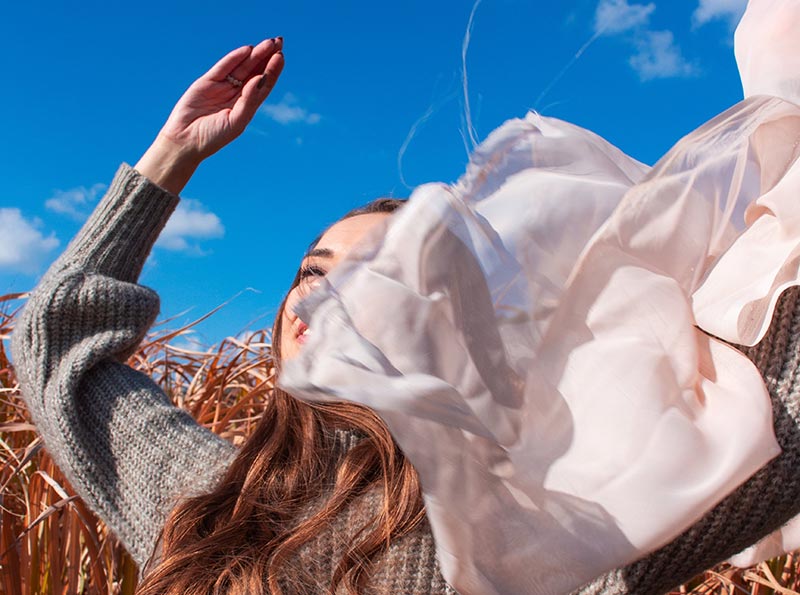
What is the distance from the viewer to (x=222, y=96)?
5.43ft

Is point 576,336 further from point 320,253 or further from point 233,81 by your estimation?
point 233,81

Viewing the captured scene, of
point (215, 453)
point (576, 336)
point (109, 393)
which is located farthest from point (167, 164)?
point (576, 336)

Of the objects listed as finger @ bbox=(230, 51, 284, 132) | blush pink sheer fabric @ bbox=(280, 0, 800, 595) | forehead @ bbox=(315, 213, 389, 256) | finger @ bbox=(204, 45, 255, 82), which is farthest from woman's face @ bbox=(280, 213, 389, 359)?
blush pink sheer fabric @ bbox=(280, 0, 800, 595)

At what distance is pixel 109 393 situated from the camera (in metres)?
1.40

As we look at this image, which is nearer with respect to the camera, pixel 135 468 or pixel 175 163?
pixel 135 468

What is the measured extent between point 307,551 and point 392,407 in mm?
617

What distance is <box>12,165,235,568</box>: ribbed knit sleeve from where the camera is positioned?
4.41 feet

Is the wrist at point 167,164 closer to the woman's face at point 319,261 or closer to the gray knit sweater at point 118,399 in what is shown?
the gray knit sweater at point 118,399

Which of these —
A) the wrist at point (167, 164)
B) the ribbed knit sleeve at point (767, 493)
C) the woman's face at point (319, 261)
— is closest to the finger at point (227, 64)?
the wrist at point (167, 164)

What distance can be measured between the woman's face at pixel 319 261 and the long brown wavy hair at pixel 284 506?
0.16ft

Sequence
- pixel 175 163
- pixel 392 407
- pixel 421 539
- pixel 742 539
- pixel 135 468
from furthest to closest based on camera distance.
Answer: pixel 175 163
pixel 135 468
pixel 421 539
pixel 742 539
pixel 392 407

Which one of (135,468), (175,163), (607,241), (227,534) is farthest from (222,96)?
→ (607,241)

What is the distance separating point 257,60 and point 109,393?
28.3 inches

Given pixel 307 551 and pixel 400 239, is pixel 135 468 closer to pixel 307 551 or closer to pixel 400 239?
pixel 307 551
